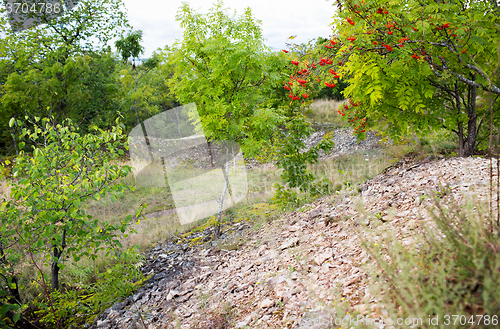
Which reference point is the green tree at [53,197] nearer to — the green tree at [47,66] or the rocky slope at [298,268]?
the rocky slope at [298,268]

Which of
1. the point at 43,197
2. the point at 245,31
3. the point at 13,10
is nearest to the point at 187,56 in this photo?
the point at 245,31

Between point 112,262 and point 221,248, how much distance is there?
241 centimetres

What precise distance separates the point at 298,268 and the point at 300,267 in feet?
0.09

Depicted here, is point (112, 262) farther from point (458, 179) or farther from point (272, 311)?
point (458, 179)

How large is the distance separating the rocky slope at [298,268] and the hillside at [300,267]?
0.01 m

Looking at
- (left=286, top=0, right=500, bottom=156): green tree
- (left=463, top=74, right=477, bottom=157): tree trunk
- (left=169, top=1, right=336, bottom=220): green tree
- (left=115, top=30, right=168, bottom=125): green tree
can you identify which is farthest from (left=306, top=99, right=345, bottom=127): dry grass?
(left=286, top=0, right=500, bottom=156): green tree

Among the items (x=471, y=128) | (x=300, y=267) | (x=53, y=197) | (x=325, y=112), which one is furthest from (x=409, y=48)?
→ (x=325, y=112)

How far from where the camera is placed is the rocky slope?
2.31 m

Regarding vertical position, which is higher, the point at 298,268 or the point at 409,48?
the point at 409,48

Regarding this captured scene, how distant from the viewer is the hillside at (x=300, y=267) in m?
2.27

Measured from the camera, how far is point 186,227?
295 inches

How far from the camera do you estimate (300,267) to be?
3.01 metres

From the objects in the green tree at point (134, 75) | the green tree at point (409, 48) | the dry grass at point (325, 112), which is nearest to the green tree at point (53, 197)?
the green tree at point (409, 48)

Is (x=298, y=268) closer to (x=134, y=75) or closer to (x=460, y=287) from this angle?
(x=460, y=287)
